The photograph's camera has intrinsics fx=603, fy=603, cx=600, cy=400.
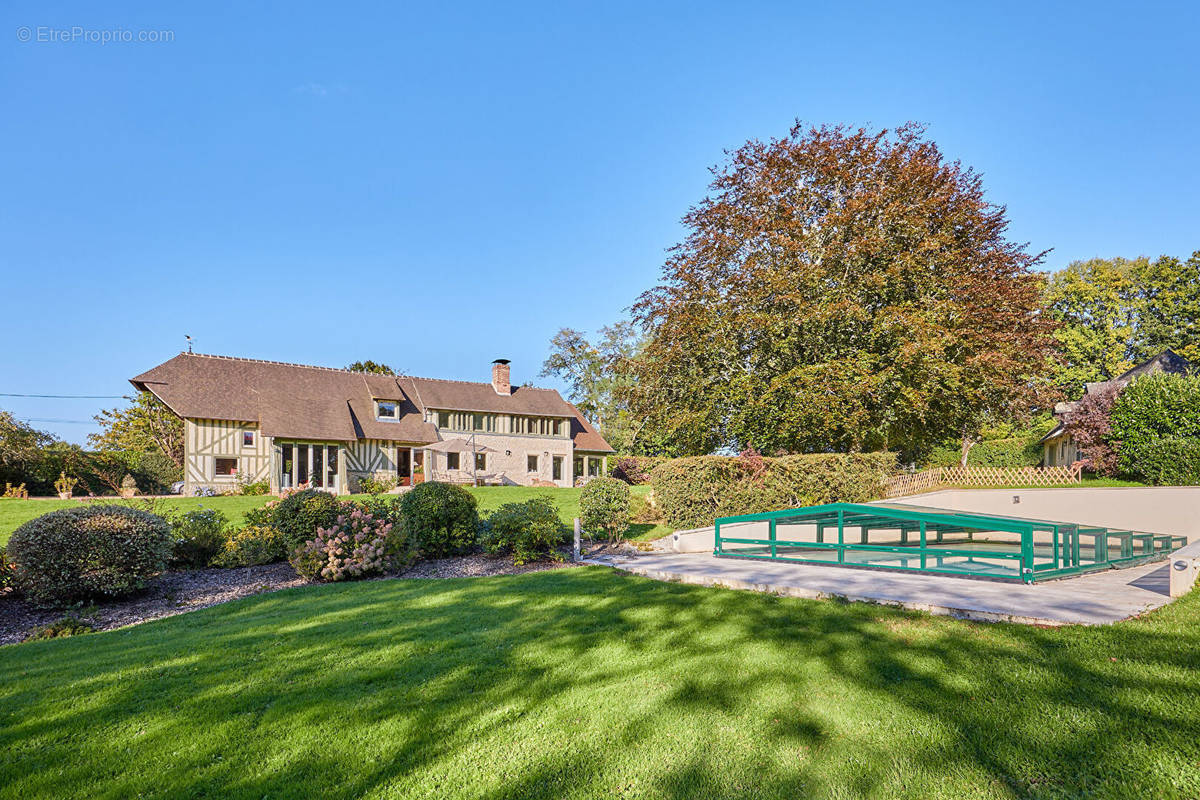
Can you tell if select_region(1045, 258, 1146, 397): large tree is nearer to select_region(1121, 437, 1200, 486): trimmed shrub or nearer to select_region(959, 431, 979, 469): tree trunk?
select_region(959, 431, 979, 469): tree trunk

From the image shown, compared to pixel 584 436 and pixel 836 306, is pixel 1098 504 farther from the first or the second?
pixel 584 436

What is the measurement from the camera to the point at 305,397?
99.3ft

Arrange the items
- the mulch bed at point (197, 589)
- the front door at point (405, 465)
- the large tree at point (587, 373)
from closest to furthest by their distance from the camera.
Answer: the mulch bed at point (197, 589) → the front door at point (405, 465) → the large tree at point (587, 373)

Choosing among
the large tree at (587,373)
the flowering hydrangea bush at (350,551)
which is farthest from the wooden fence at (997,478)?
the large tree at (587,373)

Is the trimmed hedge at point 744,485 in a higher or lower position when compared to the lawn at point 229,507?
higher

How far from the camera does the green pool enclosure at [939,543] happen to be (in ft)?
25.3

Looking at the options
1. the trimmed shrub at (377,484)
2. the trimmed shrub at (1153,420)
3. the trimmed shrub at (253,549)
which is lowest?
the trimmed shrub at (377,484)

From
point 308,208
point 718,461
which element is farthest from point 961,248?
point 308,208

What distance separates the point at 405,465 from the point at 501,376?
8.67m

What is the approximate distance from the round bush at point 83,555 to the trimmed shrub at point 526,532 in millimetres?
4804

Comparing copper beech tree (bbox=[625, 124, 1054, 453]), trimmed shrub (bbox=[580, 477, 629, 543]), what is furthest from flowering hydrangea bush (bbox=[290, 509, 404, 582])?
copper beech tree (bbox=[625, 124, 1054, 453])

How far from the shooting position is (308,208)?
741 inches

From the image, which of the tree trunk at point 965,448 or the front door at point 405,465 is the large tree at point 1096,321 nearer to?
the tree trunk at point 965,448

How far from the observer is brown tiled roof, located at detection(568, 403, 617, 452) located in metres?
40.8
